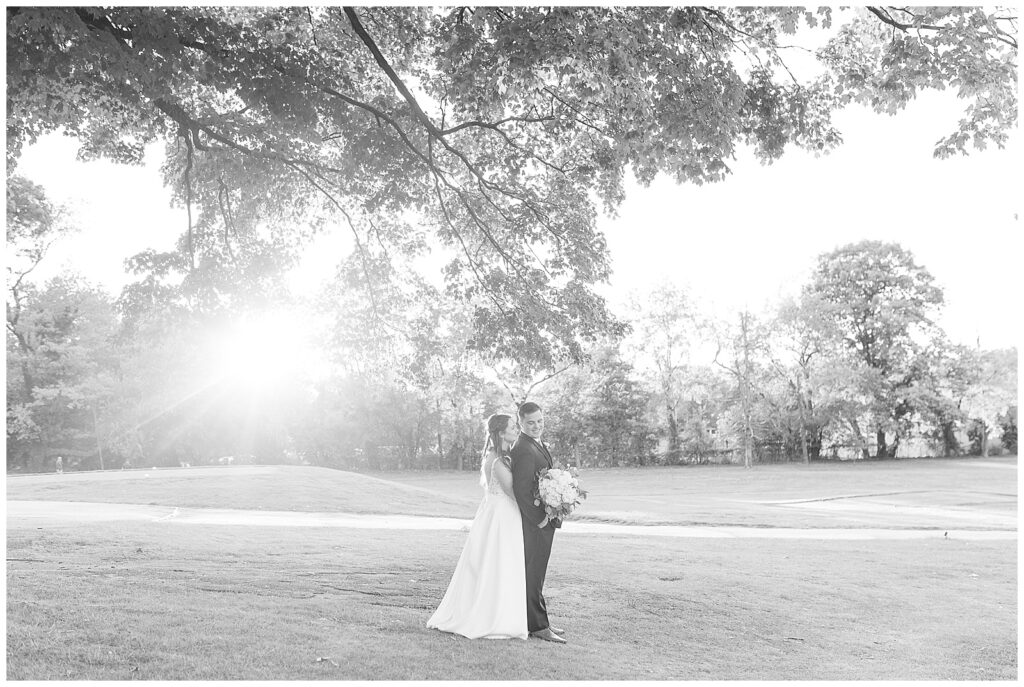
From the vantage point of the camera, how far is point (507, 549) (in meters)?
7.98

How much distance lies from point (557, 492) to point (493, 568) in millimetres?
959

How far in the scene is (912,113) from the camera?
10820 millimetres

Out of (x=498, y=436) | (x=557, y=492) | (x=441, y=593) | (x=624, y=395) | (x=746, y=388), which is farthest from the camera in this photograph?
(x=624, y=395)

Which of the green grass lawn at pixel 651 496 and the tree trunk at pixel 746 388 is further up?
the tree trunk at pixel 746 388

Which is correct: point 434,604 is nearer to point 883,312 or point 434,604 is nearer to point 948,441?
point 883,312

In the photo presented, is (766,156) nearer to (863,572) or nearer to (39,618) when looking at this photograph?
(863,572)

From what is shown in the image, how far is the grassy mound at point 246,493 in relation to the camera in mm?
22812

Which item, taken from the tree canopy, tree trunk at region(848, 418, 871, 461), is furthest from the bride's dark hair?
tree trunk at region(848, 418, 871, 461)

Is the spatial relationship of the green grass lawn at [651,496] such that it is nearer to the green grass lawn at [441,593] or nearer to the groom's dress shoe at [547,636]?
the green grass lawn at [441,593]

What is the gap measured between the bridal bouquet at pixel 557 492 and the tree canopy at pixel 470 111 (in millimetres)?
4163

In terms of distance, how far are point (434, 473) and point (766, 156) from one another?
42.9m

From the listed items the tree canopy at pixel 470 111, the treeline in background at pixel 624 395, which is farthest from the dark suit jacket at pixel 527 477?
the treeline in background at pixel 624 395

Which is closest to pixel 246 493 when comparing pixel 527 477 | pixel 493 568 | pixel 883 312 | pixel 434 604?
pixel 434 604

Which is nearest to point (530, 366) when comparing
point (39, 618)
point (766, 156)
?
point (766, 156)
